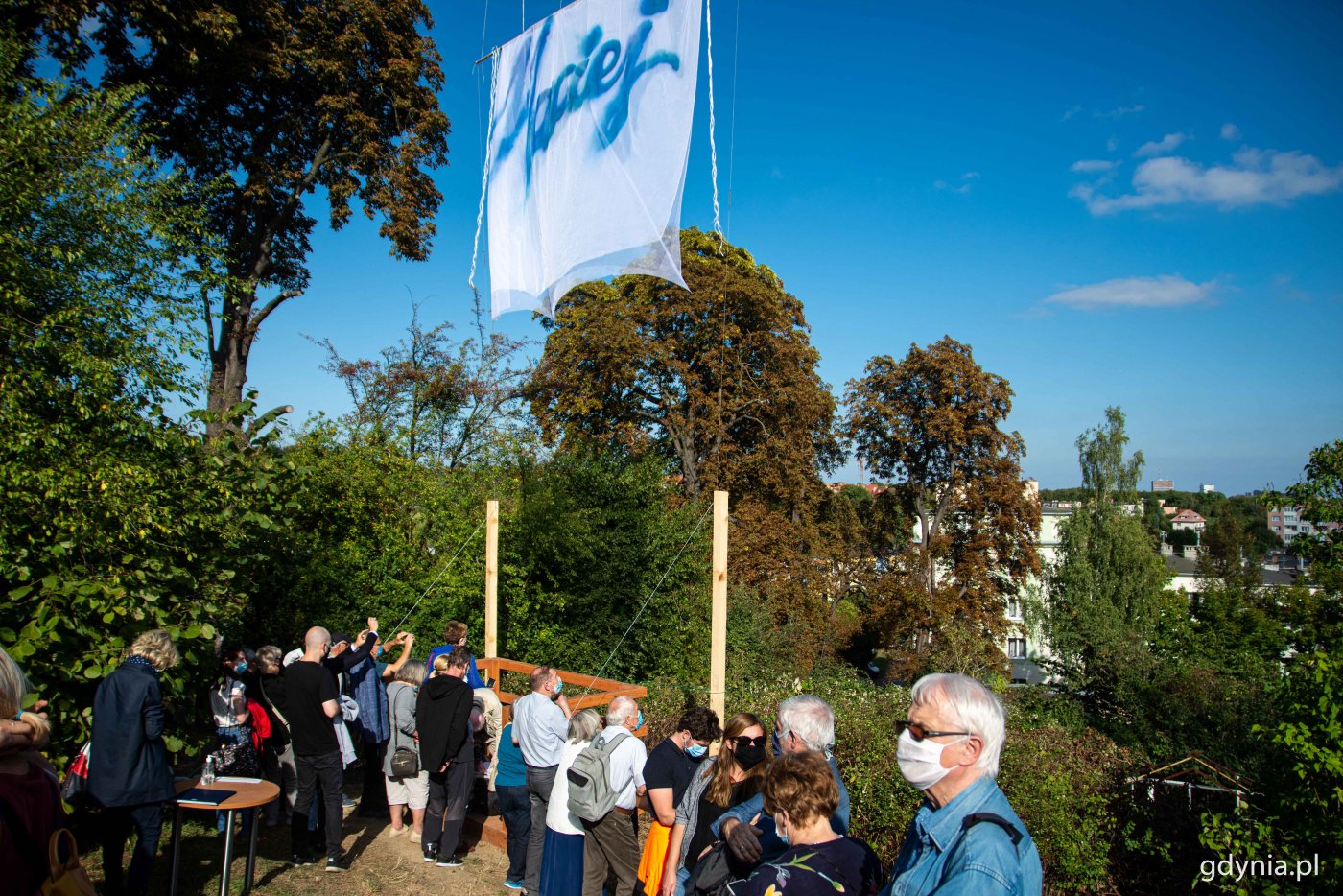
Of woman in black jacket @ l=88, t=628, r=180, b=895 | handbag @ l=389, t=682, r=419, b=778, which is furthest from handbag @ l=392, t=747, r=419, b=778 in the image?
woman in black jacket @ l=88, t=628, r=180, b=895

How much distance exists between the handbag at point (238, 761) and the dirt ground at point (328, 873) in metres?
0.47

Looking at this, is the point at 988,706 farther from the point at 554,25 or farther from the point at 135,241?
the point at 135,241

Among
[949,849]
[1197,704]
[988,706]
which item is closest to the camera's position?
[949,849]

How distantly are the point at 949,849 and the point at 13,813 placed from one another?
8.70 ft

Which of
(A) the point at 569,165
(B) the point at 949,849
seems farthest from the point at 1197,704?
(B) the point at 949,849

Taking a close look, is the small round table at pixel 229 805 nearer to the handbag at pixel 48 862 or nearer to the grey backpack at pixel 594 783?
the grey backpack at pixel 594 783

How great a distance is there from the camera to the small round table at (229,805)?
15.6ft

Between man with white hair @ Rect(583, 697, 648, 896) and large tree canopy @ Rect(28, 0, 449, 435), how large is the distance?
41.9ft

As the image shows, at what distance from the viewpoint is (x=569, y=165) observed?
6215mm

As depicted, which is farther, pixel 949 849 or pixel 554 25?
pixel 554 25

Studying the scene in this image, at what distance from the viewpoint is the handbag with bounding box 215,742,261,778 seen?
241 inches

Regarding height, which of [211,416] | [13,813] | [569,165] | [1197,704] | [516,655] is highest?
[569,165]

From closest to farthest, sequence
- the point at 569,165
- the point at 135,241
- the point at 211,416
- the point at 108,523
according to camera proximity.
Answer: the point at 108,523, the point at 569,165, the point at 135,241, the point at 211,416

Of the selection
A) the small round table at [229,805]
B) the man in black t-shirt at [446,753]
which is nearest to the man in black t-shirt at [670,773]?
the man in black t-shirt at [446,753]
